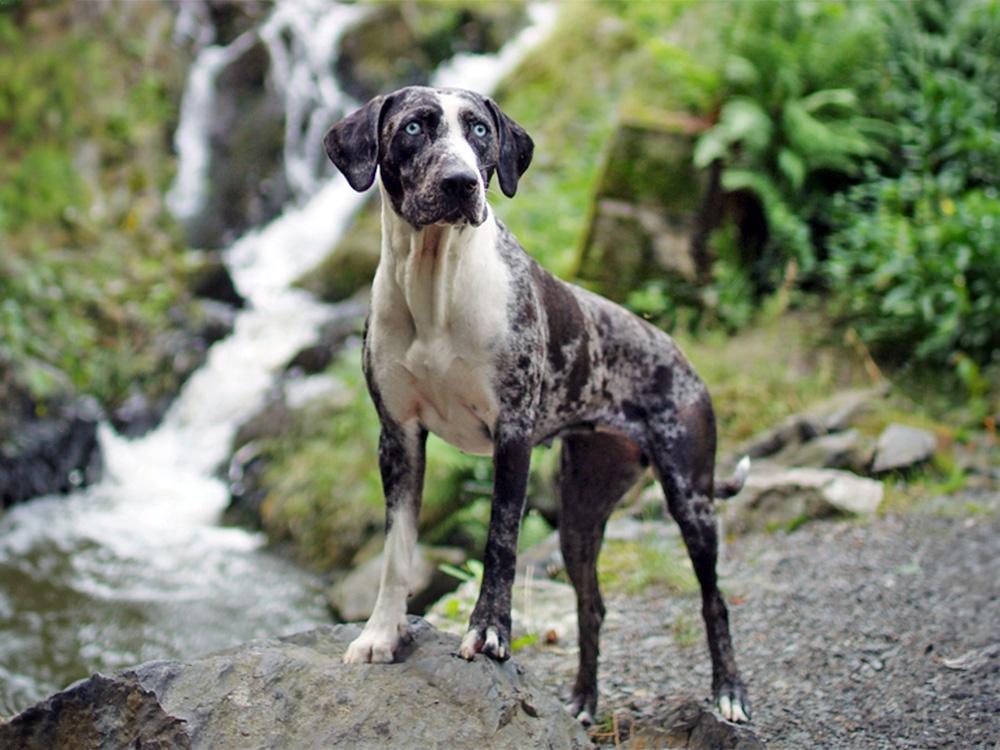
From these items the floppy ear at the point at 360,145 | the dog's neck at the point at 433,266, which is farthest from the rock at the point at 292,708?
the floppy ear at the point at 360,145

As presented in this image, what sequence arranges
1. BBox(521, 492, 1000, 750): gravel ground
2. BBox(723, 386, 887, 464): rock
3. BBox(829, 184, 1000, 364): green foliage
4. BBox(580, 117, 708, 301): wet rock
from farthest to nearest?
BBox(580, 117, 708, 301): wet rock
BBox(829, 184, 1000, 364): green foliage
BBox(723, 386, 887, 464): rock
BBox(521, 492, 1000, 750): gravel ground

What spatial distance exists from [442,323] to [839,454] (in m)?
4.85

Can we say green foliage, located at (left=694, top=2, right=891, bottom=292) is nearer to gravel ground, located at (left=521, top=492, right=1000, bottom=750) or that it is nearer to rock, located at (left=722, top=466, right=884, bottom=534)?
rock, located at (left=722, top=466, right=884, bottom=534)

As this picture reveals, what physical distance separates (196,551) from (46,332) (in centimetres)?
360

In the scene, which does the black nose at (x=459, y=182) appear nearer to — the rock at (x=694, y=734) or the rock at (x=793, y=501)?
the rock at (x=694, y=734)

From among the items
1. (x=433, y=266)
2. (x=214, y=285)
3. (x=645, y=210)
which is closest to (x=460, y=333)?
(x=433, y=266)

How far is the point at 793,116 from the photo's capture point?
9219 millimetres

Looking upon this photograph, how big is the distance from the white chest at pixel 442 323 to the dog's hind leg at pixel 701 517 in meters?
0.93

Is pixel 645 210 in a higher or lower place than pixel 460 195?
lower

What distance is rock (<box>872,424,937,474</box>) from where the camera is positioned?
7.43 m

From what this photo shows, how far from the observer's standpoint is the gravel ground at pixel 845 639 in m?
4.08

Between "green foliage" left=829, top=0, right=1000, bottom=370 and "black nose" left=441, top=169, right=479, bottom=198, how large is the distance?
623cm

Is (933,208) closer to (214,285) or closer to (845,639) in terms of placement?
(845,639)

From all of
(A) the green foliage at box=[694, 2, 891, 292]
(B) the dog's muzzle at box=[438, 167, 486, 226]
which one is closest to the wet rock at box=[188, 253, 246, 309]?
(A) the green foliage at box=[694, 2, 891, 292]
